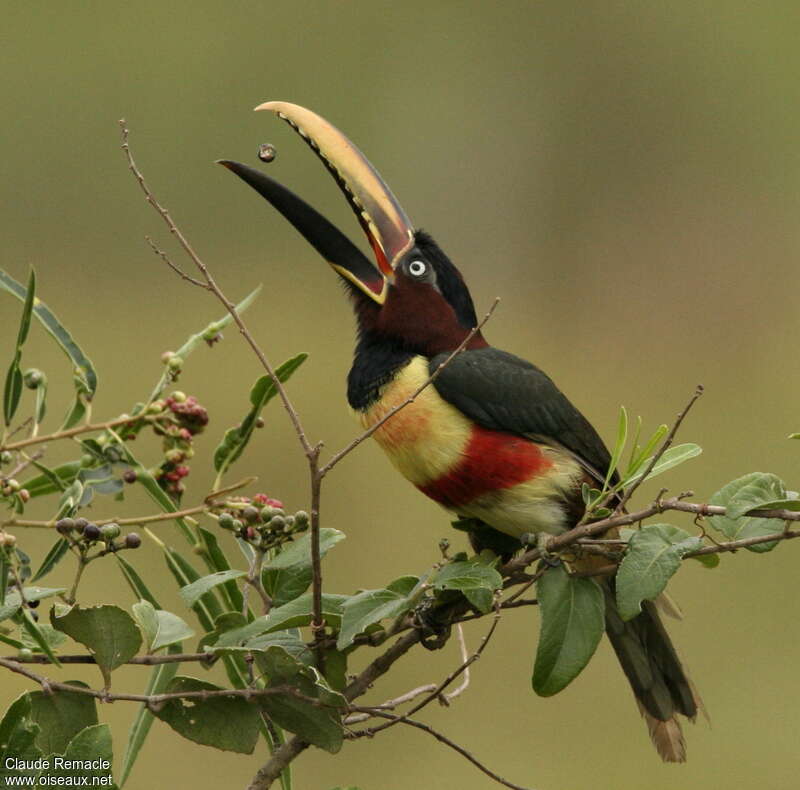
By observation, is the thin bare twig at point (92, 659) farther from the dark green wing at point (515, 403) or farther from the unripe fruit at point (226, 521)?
the dark green wing at point (515, 403)

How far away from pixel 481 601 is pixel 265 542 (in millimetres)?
255

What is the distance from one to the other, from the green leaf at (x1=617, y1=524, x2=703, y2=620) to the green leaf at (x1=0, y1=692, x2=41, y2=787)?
636mm

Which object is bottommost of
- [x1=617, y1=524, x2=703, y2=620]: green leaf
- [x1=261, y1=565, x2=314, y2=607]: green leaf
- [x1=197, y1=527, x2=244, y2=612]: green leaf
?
[x1=197, y1=527, x2=244, y2=612]: green leaf

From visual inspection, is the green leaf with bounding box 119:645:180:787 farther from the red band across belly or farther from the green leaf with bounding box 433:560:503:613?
the red band across belly

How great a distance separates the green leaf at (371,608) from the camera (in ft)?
5.57

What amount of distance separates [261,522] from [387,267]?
85 centimetres

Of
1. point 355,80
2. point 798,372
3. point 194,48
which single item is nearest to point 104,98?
point 194,48

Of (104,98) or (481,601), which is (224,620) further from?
(104,98)

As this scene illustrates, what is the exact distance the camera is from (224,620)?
1731mm

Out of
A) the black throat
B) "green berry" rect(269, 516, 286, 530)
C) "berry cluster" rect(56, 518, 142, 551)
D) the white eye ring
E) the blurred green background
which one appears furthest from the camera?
the blurred green background

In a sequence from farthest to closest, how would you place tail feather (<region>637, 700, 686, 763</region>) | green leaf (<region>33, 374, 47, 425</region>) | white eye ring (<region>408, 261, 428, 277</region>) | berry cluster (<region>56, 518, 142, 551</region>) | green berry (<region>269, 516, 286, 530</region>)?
white eye ring (<region>408, 261, 428, 277</region>)
tail feather (<region>637, 700, 686, 763</region>)
green leaf (<region>33, 374, 47, 425</region>)
green berry (<region>269, 516, 286, 530</region>)
berry cluster (<region>56, 518, 142, 551</region>)

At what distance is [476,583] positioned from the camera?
174cm

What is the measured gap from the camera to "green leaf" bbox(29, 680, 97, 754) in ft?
5.35

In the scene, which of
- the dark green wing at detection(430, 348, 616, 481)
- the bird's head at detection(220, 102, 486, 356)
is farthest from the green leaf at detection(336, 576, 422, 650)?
the bird's head at detection(220, 102, 486, 356)
